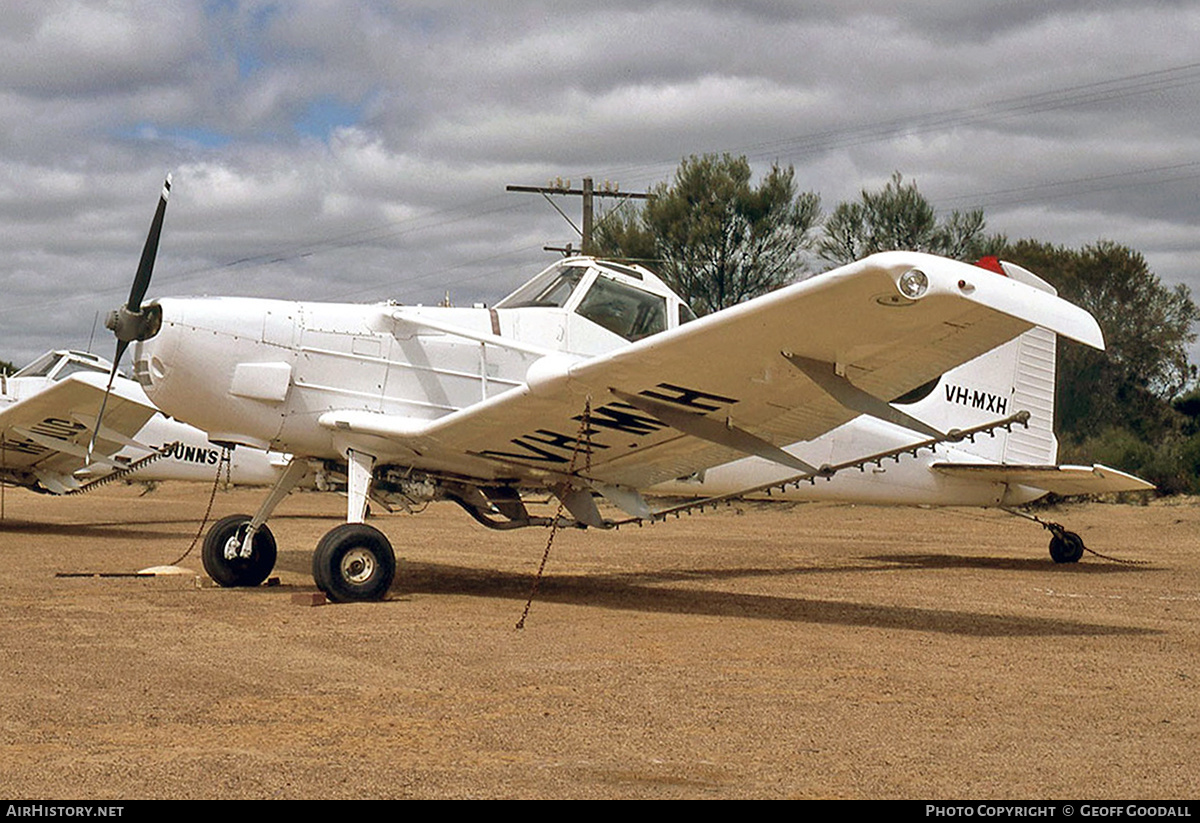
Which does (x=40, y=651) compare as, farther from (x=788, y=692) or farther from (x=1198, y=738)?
(x=1198, y=738)

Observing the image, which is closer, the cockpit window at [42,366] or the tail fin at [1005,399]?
the tail fin at [1005,399]

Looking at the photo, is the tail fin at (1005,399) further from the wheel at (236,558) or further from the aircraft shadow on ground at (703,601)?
the wheel at (236,558)

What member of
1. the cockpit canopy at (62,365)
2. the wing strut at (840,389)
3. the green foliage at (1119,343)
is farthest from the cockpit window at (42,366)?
the green foliage at (1119,343)

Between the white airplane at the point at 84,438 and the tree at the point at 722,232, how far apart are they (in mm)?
16348

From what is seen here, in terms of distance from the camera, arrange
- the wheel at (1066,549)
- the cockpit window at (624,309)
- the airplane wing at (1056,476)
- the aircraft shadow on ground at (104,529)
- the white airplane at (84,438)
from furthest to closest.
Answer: the aircraft shadow on ground at (104,529) < the white airplane at (84,438) < the wheel at (1066,549) < the airplane wing at (1056,476) < the cockpit window at (624,309)

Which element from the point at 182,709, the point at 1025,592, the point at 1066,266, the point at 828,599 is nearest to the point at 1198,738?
the point at 182,709

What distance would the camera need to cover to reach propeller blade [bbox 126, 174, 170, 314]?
980 cm

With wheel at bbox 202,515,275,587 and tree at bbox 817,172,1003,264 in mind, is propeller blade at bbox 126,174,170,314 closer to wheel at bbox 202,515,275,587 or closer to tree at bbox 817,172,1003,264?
wheel at bbox 202,515,275,587

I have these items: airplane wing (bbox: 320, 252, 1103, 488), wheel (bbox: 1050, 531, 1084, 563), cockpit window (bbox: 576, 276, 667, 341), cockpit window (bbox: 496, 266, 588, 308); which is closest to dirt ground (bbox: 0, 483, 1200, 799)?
airplane wing (bbox: 320, 252, 1103, 488)

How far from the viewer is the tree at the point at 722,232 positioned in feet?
120

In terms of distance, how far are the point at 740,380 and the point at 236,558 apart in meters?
4.76

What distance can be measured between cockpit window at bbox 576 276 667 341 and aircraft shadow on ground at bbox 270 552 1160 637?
2.15m

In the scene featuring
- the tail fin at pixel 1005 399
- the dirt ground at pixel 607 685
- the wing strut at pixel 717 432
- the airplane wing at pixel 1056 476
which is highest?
the tail fin at pixel 1005 399
